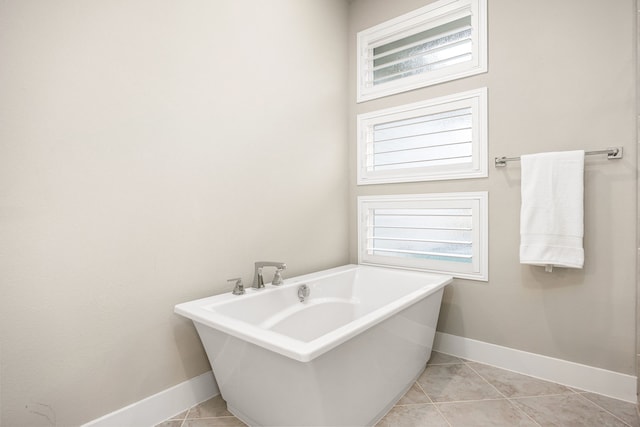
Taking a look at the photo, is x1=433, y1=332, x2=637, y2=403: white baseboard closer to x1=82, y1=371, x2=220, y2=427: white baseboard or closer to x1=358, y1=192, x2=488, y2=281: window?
x1=358, y1=192, x2=488, y2=281: window

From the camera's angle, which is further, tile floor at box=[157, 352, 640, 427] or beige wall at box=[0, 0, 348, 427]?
tile floor at box=[157, 352, 640, 427]

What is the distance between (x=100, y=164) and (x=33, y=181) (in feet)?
0.80

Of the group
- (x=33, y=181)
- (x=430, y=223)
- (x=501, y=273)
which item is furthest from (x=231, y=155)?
(x=501, y=273)

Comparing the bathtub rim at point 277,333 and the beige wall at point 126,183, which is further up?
the beige wall at point 126,183

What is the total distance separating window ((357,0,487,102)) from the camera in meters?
2.25

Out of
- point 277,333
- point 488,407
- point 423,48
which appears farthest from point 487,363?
point 423,48

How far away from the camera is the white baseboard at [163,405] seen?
146 cm

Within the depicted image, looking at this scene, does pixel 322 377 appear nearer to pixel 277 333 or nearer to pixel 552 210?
pixel 277 333

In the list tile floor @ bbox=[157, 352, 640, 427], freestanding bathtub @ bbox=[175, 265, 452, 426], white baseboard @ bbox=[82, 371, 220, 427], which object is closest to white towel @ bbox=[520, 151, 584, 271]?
freestanding bathtub @ bbox=[175, 265, 452, 426]

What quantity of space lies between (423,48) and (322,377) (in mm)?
2479

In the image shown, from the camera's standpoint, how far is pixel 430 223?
2.47m

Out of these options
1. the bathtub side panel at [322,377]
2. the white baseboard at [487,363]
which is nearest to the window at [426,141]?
the bathtub side panel at [322,377]

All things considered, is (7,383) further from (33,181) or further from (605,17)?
(605,17)

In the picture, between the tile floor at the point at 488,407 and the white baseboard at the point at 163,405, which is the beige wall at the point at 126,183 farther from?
the tile floor at the point at 488,407
